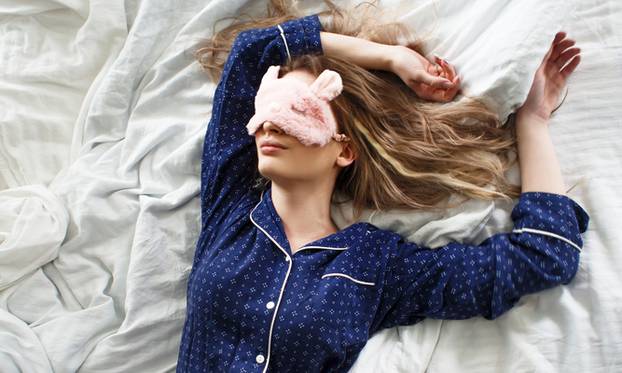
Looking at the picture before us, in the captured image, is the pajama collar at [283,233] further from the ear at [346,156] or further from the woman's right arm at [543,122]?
the woman's right arm at [543,122]

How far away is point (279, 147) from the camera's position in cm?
101

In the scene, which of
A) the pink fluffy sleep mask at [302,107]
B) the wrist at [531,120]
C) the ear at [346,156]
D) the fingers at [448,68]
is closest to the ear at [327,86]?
the pink fluffy sleep mask at [302,107]

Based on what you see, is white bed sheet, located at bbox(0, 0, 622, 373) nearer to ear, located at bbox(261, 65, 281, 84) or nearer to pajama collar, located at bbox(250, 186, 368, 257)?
pajama collar, located at bbox(250, 186, 368, 257)

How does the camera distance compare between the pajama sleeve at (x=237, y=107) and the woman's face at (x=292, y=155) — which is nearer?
the woman's face at (x=292, y=155)

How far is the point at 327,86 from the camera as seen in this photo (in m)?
1.02

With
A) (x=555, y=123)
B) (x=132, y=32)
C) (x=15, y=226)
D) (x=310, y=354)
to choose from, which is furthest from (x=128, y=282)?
(x=555, y=123)

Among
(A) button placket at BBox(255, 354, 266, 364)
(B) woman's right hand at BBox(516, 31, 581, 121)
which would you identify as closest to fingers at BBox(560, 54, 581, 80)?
(B) woman's right hand at BBox(516, 31, 581, 121)

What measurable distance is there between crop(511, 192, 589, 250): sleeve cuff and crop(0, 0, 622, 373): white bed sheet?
1.7 inches

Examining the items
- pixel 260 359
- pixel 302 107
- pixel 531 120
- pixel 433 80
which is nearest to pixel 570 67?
pixel 531 120

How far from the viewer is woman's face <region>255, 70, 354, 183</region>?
39.6 inches

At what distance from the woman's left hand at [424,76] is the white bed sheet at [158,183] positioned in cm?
4

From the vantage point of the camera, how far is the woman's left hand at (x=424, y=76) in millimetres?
1119

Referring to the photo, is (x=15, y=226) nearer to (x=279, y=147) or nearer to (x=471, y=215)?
(x=279, y=147)

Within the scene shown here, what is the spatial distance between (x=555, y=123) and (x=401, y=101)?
0.99 ft
